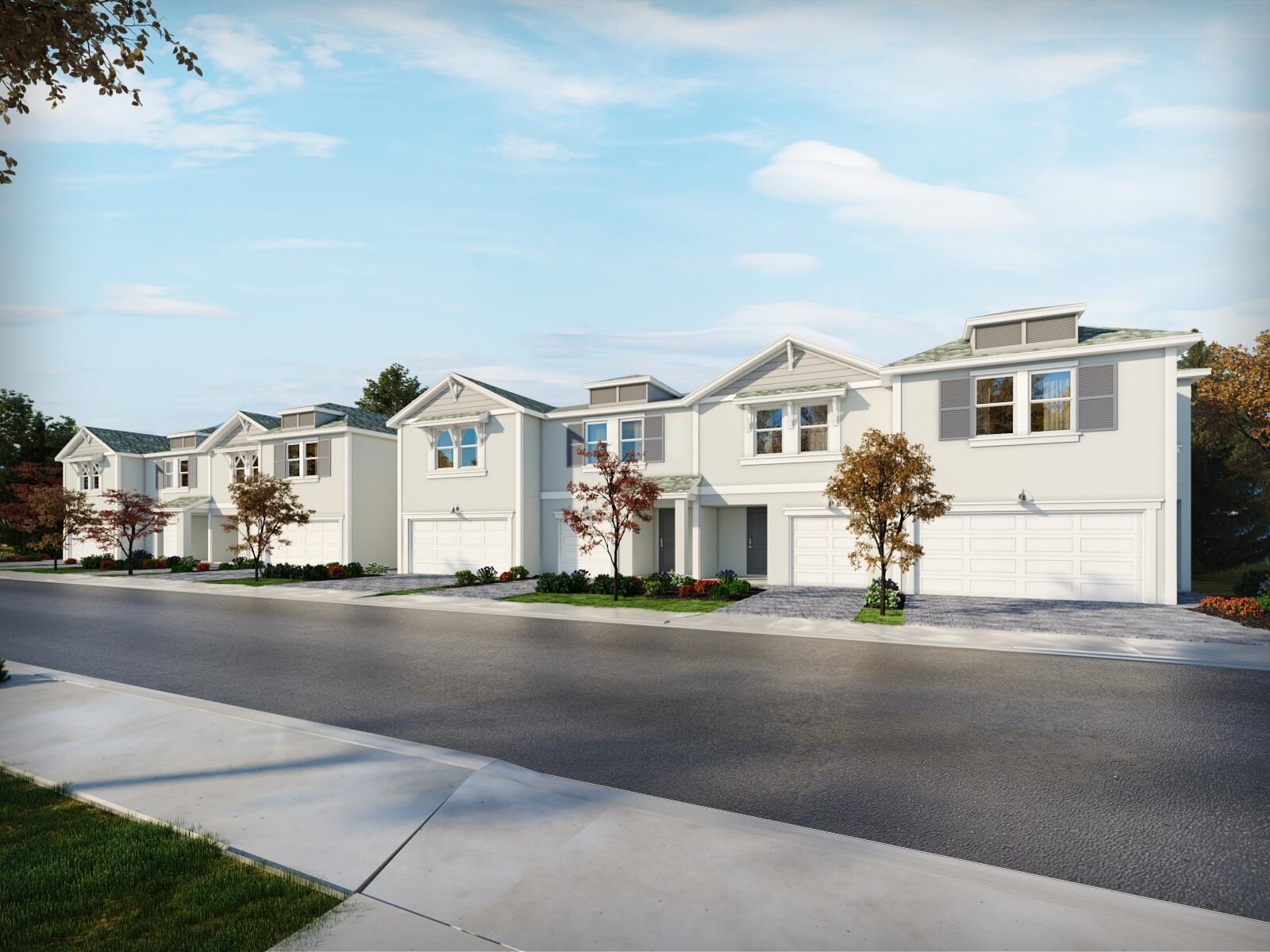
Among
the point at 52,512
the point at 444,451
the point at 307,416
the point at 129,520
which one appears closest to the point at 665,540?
the point at 444,451

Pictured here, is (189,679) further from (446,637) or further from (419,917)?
(419,917)

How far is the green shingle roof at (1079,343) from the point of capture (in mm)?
17969

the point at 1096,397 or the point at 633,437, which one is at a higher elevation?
the point at 1096,397

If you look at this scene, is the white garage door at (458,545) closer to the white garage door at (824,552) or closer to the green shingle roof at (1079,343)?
the white garage door at (824,552)

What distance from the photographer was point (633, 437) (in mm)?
25688

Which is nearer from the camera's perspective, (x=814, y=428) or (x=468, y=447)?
(x=814, y=428)

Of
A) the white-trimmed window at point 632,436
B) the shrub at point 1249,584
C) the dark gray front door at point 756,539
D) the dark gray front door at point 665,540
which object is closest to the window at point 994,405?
the dark gray front door at point 756,539

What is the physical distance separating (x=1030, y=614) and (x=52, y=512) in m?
44.3

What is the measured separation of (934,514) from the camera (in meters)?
16.3

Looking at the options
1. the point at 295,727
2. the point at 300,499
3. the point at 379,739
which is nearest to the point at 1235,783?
the point at 379,739

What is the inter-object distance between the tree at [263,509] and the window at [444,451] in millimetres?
6034

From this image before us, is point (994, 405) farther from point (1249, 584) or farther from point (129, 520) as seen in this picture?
point (129, 520)

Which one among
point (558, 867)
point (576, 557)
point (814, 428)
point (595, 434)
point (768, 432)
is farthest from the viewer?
point (595, 434)

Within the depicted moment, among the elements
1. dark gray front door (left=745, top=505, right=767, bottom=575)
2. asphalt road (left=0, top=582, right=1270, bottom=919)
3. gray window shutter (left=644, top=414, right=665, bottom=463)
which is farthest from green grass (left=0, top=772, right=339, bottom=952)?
dark gray front door (left=745, top=505, right=767, bottom=575)
